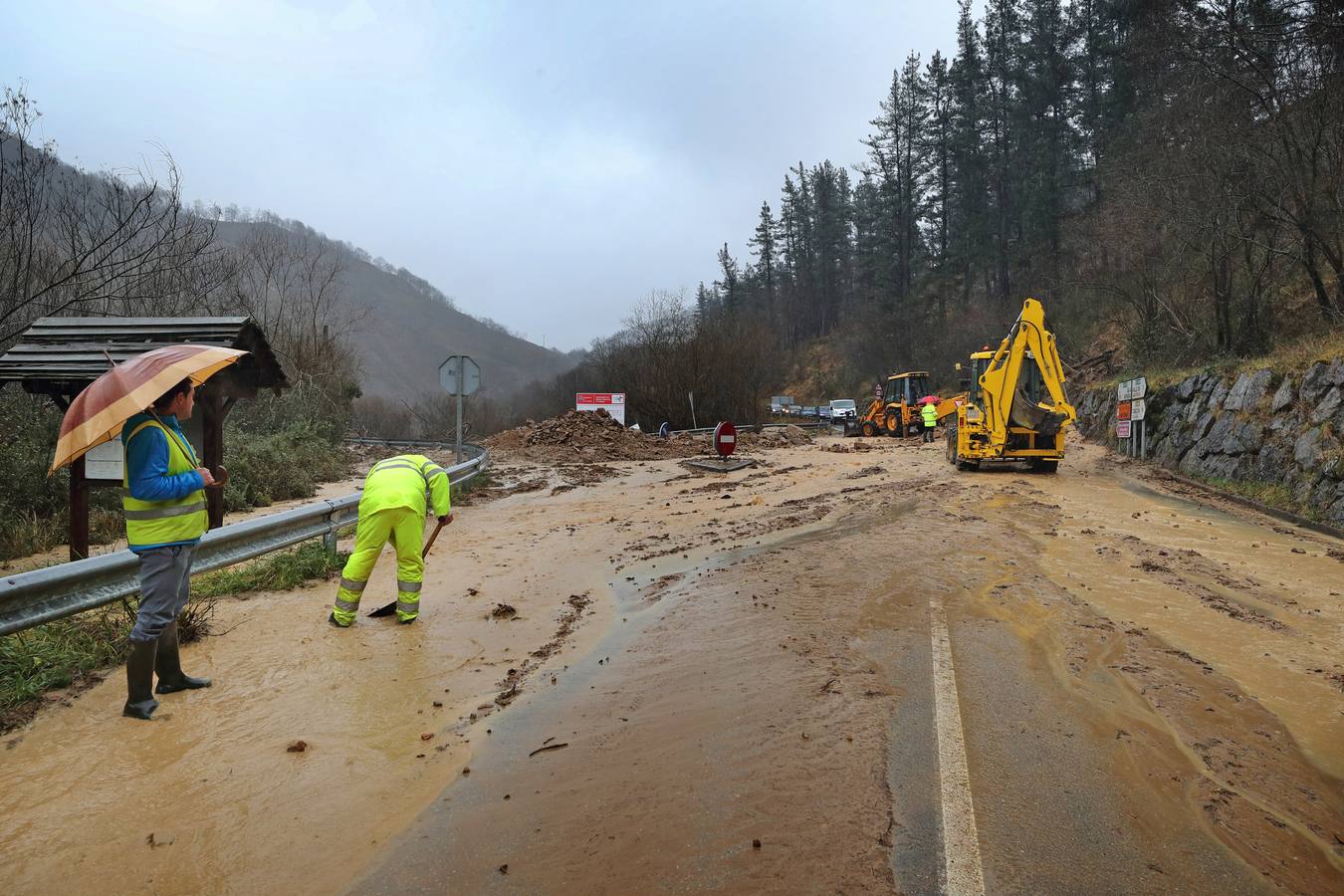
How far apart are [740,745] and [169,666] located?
3.44 m

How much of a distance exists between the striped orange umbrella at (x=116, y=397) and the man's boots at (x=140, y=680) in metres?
1.07

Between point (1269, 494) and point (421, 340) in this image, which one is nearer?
point (1269, 494)

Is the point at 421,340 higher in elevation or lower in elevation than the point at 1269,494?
higher

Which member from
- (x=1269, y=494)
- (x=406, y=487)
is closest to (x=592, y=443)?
(x=1269, y=494)

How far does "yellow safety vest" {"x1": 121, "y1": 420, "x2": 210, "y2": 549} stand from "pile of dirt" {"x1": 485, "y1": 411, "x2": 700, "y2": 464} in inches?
796

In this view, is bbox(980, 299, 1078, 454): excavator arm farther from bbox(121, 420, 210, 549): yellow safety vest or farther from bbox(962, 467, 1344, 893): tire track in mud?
bbox(121, 420, 210, 549): yellow safety vest

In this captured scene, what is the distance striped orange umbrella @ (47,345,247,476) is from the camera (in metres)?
3.95

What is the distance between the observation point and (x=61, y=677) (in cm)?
461

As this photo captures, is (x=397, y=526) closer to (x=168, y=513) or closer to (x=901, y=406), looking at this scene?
(x=168, y=513)

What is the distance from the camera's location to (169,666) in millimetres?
4641

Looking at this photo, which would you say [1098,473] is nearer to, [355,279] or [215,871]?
[215,871]

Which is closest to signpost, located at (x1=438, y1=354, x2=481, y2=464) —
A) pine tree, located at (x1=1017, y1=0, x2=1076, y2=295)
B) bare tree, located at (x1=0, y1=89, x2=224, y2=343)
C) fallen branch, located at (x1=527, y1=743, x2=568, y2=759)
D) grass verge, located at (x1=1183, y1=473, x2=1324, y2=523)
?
bare tree, located at (x1=0, y1=89, x2=224, y2=343)

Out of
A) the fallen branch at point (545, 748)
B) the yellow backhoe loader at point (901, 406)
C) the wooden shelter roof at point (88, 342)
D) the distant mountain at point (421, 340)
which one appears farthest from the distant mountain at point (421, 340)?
the fallen branch at point (545, 748)

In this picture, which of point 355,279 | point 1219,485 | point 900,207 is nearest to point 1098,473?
point 1219,485
